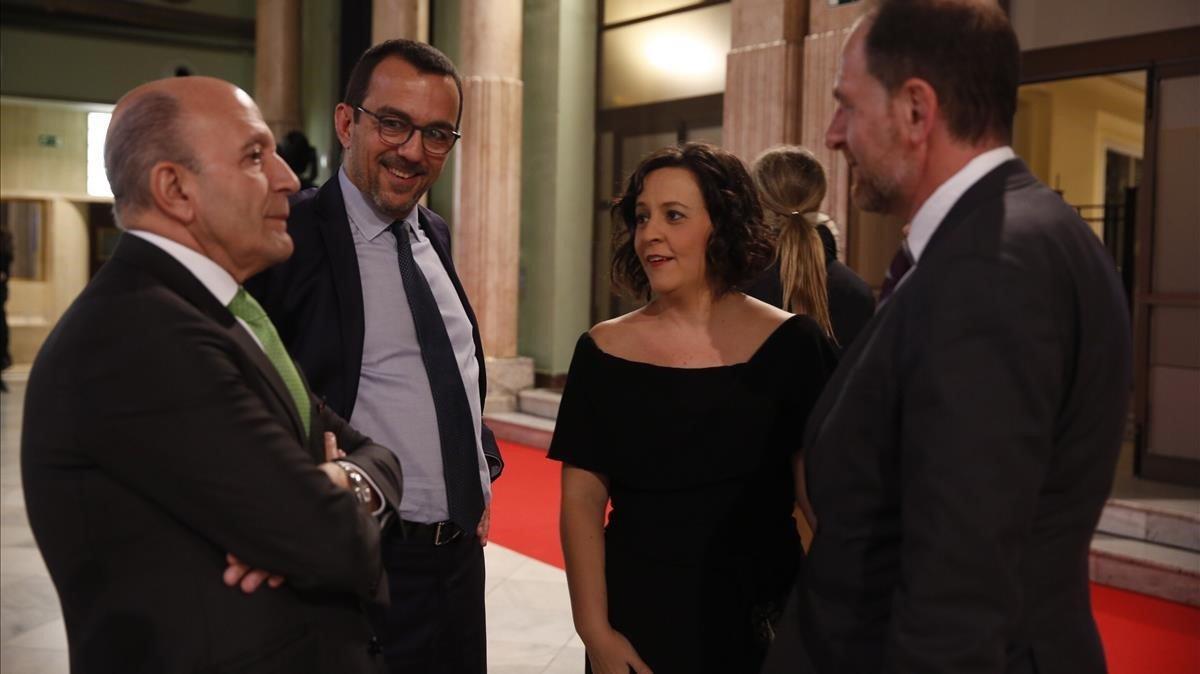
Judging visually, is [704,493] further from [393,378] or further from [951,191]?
[951,191]

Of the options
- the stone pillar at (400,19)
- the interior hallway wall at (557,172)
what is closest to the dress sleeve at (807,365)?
the interior hallway wall at (557,172)

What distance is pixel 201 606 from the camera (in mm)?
1357

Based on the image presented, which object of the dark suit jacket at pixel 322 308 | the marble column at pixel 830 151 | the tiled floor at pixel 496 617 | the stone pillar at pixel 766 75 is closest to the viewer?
the dark suit jacket at pixel 322 308

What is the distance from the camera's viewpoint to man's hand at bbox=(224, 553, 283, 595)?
1.36 metres

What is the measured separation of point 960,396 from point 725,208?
1.00 meters

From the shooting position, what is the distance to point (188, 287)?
4.61 ft

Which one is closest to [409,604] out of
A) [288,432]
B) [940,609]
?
[288,432]

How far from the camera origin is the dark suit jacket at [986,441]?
3.67 ft

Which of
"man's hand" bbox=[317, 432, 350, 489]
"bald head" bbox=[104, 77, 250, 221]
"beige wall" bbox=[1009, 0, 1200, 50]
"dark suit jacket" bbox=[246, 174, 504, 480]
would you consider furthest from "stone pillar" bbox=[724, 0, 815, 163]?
"bald head" bbox=[104, 77, 250, 221]

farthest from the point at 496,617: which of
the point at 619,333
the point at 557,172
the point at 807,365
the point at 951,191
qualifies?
the point at 557,172

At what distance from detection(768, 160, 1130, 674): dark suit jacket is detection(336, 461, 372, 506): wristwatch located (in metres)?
0.67

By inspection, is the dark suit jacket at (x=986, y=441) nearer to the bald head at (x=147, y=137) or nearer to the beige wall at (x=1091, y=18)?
the bald head at (x=147, y=137)

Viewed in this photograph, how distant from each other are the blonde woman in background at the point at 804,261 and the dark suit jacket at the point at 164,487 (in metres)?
1.62

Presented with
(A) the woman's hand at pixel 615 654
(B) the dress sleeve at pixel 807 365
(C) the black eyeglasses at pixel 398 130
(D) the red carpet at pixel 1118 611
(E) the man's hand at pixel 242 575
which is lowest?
(D) the red carpet at pixel 1118 611
